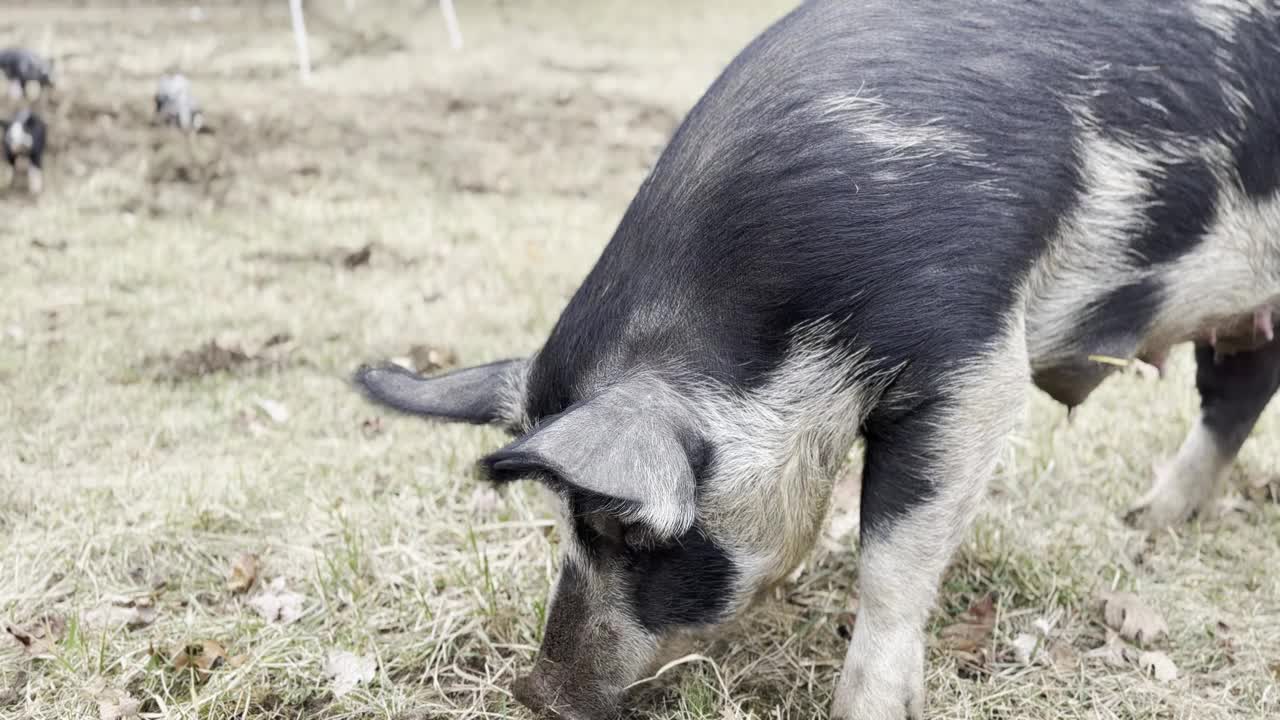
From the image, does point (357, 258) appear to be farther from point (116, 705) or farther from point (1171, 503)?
point (1171, 503)

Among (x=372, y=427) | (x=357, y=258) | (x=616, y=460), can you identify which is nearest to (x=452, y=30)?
(x=357, y=258)

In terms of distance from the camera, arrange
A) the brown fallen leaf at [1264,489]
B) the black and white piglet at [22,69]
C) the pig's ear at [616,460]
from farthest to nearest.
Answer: the black and white piglet at [22,69] → the brown fallen leaf at [1264,489] → the pig's ear at [616,460]

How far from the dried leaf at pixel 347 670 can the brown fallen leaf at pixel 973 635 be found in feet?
4.93

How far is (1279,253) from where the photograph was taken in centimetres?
298

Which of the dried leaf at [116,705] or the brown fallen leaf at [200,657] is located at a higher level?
the dried leaf at [116,705]

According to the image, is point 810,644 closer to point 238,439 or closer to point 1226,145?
point 1226,145

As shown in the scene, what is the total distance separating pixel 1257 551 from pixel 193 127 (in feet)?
26.2

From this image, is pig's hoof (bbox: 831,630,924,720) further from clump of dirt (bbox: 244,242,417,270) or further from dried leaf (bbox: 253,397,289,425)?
clump of dirt (bbox: 244,242,417,270)

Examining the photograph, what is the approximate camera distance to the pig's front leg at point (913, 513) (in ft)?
7.88

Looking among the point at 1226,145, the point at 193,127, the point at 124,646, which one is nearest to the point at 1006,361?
the point at 1226,145

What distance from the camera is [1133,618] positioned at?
122 inches

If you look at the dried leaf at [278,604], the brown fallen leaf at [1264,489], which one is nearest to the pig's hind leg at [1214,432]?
the brown fallen leaf at [1264,489]

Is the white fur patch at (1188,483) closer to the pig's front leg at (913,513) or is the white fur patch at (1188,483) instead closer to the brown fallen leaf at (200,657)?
the pig's front leg at (913,513)

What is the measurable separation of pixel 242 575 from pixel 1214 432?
10.1 ft
